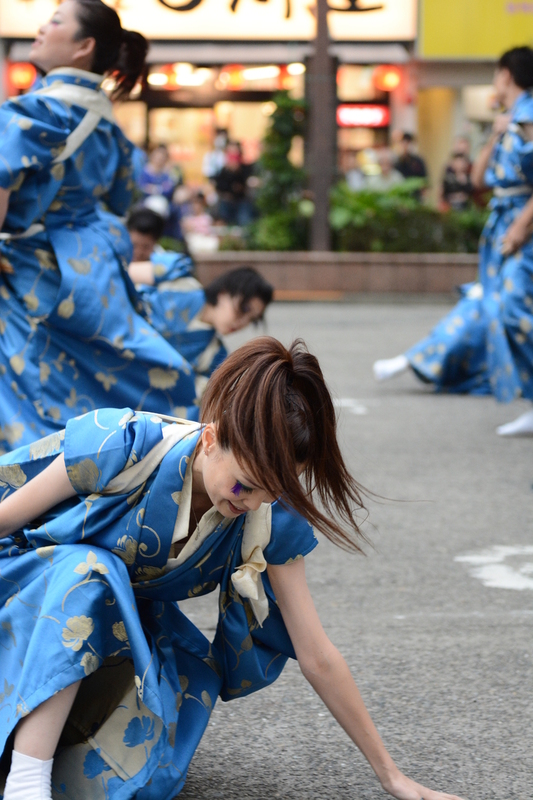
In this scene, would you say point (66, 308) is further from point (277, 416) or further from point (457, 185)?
point (457, 185)

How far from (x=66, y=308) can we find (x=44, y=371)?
7.5 inches

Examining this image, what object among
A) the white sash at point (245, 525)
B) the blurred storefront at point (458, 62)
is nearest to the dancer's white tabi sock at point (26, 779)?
the white sash at point (245, 525)

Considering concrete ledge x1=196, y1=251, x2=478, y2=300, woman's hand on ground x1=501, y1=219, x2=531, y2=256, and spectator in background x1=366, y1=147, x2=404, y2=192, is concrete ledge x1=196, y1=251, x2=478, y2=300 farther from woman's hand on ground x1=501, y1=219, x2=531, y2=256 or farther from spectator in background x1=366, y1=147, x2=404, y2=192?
woman's hand on ground x1=501, y1=219, x2=531, y2=256

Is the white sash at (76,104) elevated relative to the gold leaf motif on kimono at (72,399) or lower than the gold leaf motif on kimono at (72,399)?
elevated

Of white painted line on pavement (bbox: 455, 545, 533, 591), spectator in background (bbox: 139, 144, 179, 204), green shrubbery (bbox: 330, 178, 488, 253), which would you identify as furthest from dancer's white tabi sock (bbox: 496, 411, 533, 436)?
green shrubbery (bbox: 330, 178, 488, 253)

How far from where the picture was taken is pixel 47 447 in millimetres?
1957

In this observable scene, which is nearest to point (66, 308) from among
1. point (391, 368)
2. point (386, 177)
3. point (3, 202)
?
point (3, 202)

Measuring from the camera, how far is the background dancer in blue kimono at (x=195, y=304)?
4.40 m

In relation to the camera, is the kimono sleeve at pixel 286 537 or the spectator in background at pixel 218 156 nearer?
the kimono sleeve at pixel 286 537

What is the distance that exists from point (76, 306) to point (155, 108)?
49.4 ft

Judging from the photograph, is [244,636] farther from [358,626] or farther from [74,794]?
[358,626]

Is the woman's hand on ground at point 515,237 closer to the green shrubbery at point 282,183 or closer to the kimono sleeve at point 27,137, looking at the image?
the kimono sleeve at point 27,137

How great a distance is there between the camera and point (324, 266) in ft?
38.2

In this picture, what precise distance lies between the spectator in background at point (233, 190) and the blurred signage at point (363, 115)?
4.27 metres
